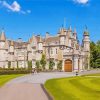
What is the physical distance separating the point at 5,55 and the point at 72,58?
1126 inches

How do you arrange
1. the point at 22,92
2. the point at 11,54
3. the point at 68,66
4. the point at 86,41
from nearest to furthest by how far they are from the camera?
the point at 22,92 → the point at 68,66 → the point at 86,41 → the point at 11,54

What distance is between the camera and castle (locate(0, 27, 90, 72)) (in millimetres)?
92875

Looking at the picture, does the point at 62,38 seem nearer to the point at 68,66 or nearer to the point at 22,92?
the point at 68,66

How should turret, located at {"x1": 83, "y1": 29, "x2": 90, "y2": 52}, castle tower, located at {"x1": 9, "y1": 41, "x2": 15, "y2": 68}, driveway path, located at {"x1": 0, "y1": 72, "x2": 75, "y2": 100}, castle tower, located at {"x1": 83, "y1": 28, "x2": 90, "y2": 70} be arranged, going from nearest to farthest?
Result: driveway path, located at {"x1": 0, "y1": 72, "x2": 75, "y2": 100} < castle tower, located at {"x1": 83, "y1": 28, "x2": 90, "y2": 70} < turret, located at {"x1": 83, "y1": 29, "x2": 90, "y2": 52} < castle tower, located at {"x1": 9, "y1": 41, "x2": 15, "y2": 68}

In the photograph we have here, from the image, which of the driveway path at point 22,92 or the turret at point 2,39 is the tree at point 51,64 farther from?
the driveway path at point 22,92

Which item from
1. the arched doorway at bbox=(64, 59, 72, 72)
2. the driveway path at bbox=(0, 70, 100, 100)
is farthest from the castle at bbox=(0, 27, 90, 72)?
the driveway path at bbox=(0, 70, 100, 100)

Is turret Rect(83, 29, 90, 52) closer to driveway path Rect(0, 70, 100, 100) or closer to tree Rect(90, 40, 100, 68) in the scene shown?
tree Rect(90, 40, 100, 68)

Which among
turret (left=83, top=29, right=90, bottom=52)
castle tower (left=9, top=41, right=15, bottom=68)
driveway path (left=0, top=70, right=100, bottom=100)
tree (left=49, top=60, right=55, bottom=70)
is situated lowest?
driveway path (left=0, top=70, right=100, bottom=100)

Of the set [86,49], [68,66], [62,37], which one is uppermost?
[62,37]

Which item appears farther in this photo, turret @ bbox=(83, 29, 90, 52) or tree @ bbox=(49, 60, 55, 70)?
turret @ bbox=(83, 29, 90, 52)

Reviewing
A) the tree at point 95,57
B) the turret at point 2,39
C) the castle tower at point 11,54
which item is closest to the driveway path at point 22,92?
the castle tower at point 11,54

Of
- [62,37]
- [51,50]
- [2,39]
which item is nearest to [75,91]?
[62,37]

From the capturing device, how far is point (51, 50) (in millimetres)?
99625

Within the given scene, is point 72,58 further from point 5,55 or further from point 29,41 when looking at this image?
point 5,55
